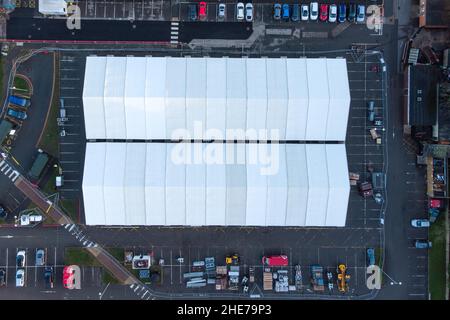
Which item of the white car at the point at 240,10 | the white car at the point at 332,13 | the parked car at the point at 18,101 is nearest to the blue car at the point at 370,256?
the white car at the point at 332,13

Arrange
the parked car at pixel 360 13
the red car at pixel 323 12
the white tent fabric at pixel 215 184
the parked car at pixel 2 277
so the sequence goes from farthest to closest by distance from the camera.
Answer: the parked car at pixel 360 13
the red car at pixel 323 12
the parked car at pixel 2 277
the white tent fabric at pixel 215 184

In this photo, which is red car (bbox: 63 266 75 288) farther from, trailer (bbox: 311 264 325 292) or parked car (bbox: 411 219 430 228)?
parked car (bbox: 411 219 430 228)

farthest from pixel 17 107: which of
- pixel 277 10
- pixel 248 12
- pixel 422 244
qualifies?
pixel 422 244

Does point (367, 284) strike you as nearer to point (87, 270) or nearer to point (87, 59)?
point (87, 270)

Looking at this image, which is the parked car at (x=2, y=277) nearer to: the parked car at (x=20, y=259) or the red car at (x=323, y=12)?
the parked car at (x=20, y=259)

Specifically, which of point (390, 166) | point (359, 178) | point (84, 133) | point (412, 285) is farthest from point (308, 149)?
point (84, 133)

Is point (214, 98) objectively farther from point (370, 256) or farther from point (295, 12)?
point (370, 256)
